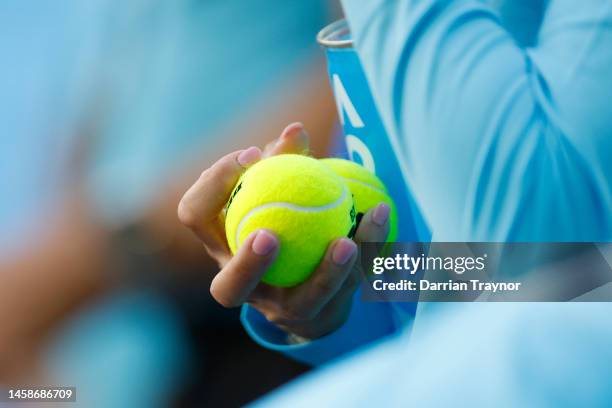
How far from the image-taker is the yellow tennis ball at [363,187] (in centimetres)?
56

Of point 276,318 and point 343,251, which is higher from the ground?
point 343,251

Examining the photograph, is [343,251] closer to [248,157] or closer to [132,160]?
[248,157]

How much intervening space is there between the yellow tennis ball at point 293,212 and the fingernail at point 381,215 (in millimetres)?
21

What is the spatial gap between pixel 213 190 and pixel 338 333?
19 cm

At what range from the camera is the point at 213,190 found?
55 centimetres

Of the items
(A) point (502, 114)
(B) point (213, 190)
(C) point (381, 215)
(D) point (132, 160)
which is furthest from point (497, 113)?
(D) point (132, 160)

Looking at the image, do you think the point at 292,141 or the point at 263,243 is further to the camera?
the point at 292,141

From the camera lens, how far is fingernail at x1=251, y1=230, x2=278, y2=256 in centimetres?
46

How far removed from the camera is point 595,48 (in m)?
0.38

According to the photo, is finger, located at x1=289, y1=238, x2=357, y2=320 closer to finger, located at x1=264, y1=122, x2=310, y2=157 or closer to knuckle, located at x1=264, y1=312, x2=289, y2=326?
knuckle, located at x1=264, y1=312, x2=289, y2=326

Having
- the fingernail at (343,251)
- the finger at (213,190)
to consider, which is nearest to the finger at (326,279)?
the fingernail at (343,251)

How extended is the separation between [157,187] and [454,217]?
16.9 inches

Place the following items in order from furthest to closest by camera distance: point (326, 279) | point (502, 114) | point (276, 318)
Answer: point (276, 318) < point (326, 279) < point (502, 114)

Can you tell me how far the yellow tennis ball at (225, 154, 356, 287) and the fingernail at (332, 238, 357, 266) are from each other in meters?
0.01
